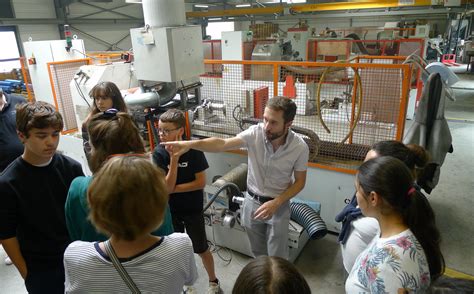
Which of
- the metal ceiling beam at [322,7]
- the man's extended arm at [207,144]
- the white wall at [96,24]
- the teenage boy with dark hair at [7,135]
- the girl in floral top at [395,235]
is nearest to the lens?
the girl in floral top at [395,235]

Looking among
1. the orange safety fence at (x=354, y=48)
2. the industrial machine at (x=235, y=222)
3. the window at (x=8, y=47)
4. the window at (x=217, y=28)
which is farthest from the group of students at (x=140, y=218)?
the window at (x=217, y=28)

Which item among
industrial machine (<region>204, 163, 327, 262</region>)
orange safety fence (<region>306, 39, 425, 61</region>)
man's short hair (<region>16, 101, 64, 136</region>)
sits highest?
orange safety fence (<region>306, 39, 425, 61</region>)

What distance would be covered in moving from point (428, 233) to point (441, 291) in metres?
0.37

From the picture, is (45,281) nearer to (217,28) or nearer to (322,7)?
(322,7)

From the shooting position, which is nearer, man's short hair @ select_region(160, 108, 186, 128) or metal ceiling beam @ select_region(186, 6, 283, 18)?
man's short hair @ select_region(160, 108, 186, 128)

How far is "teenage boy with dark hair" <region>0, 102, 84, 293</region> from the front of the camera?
1.38 m

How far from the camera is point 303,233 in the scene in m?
2.68

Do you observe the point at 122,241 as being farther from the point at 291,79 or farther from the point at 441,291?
the point at 291,79

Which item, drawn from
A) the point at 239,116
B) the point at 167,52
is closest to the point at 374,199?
the point at 167,52

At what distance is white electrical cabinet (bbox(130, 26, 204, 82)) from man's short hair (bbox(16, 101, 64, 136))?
1411mm

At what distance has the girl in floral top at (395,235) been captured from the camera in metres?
1.05

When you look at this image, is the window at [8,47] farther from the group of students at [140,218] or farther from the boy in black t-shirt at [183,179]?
the group of students at [140,218]

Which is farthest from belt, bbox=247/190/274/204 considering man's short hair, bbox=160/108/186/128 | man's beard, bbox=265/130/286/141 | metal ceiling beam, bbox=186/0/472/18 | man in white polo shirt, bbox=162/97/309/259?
metal ceiling beam, bbox=186/0/472/18

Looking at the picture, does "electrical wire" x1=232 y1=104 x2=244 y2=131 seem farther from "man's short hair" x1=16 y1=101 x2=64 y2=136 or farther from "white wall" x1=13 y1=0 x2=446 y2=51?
"white wall" x1=13 y1=0 x2=446 y2=51
